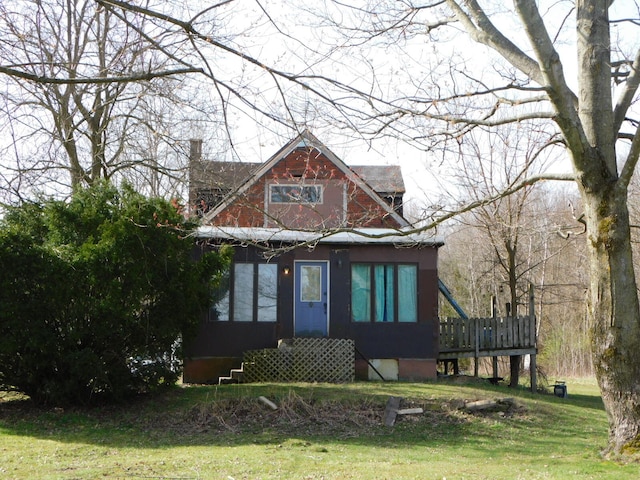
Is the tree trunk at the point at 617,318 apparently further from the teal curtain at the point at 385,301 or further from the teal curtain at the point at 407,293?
the teal curtain at the point at 385,301

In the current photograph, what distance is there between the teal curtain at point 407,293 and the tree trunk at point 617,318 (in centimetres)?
896

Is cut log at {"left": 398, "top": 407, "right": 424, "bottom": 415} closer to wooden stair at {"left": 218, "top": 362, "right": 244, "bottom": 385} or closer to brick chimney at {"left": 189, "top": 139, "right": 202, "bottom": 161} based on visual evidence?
wooden stair at {"left": 218, "top": 362, "right": 244, "bottom": 385}

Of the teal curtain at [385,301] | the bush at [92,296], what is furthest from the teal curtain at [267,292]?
the bush at [92,296]

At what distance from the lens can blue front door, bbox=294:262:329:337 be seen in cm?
1828

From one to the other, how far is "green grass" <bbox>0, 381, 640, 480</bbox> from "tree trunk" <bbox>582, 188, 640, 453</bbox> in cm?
64

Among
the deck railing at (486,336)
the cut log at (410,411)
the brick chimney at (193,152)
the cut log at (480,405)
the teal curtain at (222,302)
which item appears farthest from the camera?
the deck railing at (486,336)

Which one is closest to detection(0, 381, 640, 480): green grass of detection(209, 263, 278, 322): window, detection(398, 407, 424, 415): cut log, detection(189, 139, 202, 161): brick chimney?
detection(398, 407, 424, 415): cut log

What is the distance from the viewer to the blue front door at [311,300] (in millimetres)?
18281

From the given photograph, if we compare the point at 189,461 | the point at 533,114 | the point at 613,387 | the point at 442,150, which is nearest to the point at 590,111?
the point at 533,114

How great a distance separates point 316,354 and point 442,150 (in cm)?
925

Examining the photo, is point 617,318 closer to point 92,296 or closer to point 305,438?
point 305,438

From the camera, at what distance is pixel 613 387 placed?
925 cm

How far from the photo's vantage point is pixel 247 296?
1830cm

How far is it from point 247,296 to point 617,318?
10.7m
